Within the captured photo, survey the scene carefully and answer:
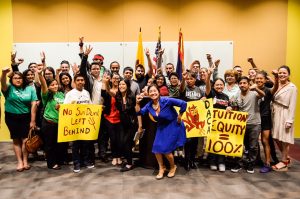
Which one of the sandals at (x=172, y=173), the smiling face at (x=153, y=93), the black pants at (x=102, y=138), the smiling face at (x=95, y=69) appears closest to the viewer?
the smiling face at (x=153, y=93)

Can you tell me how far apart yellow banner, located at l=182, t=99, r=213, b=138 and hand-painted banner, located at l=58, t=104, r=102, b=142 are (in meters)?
1.24

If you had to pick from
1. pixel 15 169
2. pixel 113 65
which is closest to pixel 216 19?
pixel 113 65

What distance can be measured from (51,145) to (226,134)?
243 centimetres

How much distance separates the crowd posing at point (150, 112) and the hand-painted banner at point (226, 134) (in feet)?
0.37

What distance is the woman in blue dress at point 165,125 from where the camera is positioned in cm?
408

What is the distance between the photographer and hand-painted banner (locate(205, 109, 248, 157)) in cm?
433

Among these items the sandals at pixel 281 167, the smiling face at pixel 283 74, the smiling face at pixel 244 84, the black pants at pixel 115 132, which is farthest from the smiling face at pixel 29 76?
the sandals at pixel 281 167

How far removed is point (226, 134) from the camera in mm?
4418

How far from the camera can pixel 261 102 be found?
14.6ft

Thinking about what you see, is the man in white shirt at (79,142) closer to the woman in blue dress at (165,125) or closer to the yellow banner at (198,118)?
the woman in blue dress at (165,125)

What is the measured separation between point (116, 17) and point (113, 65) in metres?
1.85

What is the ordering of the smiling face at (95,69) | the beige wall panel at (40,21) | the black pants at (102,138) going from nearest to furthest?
1. the smiling face at (95,69)
2. the black pants at (102,138)
3. the beige wall panel at (40,21)

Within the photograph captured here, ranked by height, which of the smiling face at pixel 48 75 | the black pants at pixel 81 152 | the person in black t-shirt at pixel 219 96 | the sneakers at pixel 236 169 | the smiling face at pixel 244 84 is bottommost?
the sneakers at pixel 236 169

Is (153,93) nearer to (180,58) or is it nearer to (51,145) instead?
(51,145)
